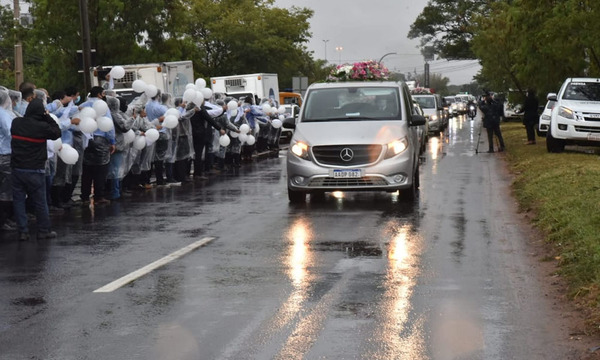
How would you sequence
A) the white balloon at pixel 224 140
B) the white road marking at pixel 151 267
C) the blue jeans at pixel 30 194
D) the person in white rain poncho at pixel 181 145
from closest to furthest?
the white road marking at pixel 151 267, the blue jeans at pixel 30 194, the person in white rain poncho at pixel 181 145, the white balloon at pixel 224 140

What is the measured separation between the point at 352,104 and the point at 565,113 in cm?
1043

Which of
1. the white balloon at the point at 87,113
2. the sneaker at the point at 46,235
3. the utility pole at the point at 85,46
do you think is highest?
the utility pole at the point at 85,46

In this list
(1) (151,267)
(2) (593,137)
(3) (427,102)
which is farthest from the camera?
(3) (427,102)

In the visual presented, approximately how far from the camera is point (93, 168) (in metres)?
16.3

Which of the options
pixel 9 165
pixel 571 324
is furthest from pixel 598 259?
pixel 9 165

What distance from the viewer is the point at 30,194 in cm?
1220

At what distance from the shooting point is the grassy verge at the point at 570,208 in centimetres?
858

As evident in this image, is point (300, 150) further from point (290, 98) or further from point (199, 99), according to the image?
point (290, 98)

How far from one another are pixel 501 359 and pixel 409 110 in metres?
10.9

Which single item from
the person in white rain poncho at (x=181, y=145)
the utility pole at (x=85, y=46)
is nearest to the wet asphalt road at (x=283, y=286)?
the person in white rain poncho at (x=181, y=145)

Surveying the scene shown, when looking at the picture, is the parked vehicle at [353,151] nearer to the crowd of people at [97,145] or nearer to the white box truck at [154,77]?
the crowd of people at [97,145]

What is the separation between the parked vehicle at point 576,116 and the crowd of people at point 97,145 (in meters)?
7.57

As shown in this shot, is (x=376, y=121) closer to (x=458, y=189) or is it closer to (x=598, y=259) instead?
(x=458, y=189)

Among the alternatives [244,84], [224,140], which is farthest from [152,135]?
[244,84]
